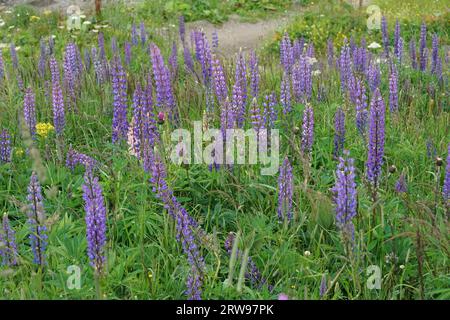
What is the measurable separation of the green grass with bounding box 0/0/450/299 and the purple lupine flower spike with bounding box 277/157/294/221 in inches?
3.3

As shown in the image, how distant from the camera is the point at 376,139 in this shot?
11.5 feet

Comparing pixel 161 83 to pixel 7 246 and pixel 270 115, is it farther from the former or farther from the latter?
pixel 7 246

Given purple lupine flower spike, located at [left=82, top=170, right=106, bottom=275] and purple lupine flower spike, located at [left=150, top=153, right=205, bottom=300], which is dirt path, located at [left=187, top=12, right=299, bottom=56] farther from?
purple lupine flower spike, located at [left=82, top=170, right=106, bottom=275]

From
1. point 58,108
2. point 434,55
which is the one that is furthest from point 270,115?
point 434,55

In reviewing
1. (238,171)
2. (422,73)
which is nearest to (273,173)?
(238,171)

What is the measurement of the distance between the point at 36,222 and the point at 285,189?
1203 millimetres

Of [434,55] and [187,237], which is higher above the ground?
[434,55]

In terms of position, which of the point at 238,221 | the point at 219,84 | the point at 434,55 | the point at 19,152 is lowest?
the point at 238,221

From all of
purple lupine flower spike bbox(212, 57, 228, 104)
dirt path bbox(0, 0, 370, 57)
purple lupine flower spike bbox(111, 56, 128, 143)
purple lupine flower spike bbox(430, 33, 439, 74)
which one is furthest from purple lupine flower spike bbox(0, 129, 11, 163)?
dirt path bbox(0, 0, 370, 57)

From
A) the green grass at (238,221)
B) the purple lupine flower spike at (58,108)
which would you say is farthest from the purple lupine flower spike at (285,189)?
the purple lupine flower spike at (58,108)

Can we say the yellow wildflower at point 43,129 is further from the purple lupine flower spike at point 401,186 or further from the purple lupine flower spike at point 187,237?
the purple lupine flower spike at point 401,186
